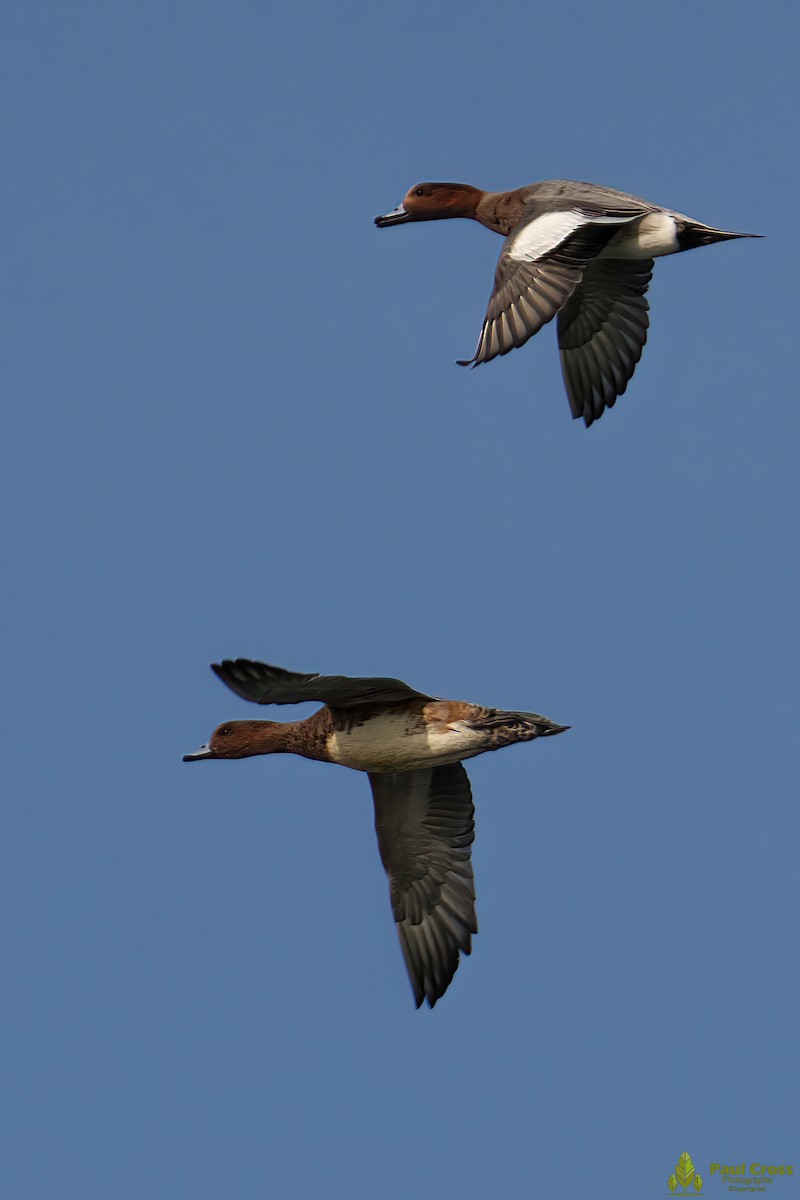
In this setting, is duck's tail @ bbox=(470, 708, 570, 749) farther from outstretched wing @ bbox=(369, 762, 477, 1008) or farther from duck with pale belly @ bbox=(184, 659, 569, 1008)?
outstretched wing @ bbox=(369, 762, 477, 1008)

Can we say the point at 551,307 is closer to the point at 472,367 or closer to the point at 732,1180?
the point at 472,367

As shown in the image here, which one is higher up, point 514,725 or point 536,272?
point 536,272

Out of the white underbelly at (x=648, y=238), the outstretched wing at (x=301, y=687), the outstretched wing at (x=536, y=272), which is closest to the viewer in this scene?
the outstretched wing at (x=301, y=687)

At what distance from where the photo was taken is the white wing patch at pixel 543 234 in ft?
41.3

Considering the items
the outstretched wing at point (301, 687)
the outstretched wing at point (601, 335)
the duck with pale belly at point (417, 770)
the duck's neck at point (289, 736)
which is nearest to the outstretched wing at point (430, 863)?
the duck with pale belly at point (417, 770)

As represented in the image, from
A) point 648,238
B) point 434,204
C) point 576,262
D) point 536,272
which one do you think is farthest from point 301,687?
point 434,204

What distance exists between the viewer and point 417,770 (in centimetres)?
1273

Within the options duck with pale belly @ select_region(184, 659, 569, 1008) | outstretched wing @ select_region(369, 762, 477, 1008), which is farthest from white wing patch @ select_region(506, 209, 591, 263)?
outstretched wing @ select_region(369, 762, 477, 1008)

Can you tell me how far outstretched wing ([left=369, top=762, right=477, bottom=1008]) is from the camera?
42.4 feet

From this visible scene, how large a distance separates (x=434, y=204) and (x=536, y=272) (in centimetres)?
309

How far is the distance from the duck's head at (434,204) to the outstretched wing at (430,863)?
4.36m

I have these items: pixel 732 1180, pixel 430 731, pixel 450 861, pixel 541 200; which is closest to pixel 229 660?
pixel 430 731

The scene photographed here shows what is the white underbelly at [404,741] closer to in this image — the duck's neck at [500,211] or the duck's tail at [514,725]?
the duck's tail at [514,725]

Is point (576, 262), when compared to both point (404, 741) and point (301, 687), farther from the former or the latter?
point (301, 687)
